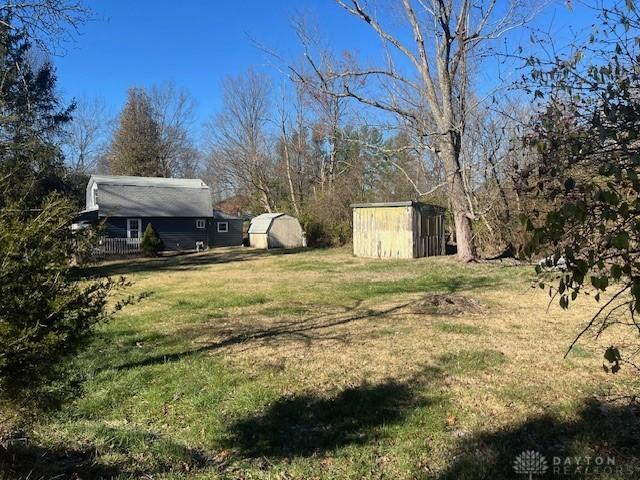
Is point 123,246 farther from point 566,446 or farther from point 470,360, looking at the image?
point 566,446

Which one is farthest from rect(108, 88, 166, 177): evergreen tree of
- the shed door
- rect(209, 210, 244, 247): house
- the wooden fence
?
the shed door

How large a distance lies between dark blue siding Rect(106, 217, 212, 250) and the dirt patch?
25.0 m

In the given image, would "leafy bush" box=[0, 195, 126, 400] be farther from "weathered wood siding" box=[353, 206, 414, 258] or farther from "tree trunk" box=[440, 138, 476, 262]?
"weathered wood siding" box=[353, 206, 414, 258]

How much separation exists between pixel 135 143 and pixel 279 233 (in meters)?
21.5

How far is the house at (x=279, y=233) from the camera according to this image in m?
31.2

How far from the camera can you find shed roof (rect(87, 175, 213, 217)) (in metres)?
31.9

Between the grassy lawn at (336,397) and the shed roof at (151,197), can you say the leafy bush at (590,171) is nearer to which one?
the grassy lawn at (336,397)

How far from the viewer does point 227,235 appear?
36.5 m

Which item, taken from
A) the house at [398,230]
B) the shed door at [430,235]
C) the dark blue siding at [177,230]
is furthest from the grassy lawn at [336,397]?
the dark blue siding at [177,230]

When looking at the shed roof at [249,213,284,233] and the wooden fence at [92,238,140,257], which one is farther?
the shed roof at [249,213,284,233]

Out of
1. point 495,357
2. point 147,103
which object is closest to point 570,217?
point 495,357

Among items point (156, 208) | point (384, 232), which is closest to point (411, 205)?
point (384, 232)

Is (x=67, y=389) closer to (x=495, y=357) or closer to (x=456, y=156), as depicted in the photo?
(x=495, y=357)

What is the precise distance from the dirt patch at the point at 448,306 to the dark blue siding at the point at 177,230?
25.0 meters
